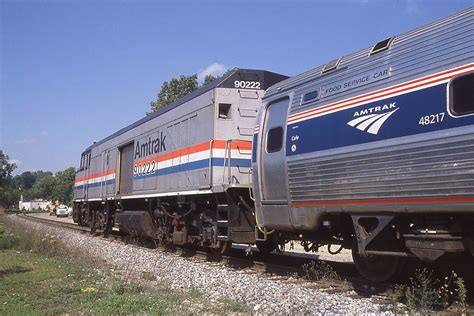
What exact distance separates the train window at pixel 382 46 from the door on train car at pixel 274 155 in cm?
214

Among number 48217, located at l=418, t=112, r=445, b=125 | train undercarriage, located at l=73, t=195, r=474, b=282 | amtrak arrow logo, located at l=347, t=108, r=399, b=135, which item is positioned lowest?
train undercarriage, located at l=73, t=195, r=474, b=282

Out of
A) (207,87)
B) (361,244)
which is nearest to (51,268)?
(207,87)

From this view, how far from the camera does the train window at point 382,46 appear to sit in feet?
22.5

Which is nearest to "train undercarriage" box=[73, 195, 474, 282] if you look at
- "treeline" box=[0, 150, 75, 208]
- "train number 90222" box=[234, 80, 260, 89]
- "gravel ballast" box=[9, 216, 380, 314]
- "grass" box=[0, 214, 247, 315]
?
"gravel ballast" box=[9, 216, 380, 314]

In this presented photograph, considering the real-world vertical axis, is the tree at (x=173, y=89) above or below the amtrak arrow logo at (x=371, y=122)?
above

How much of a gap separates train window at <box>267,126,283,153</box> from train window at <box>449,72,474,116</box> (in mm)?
3516

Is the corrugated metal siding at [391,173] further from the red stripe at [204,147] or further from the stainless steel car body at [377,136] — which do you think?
the red stripe at [204,147]

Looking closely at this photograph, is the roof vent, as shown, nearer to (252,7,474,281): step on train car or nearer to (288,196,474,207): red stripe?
(252,7,474,281): step on train car

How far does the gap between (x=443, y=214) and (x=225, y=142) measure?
647 cm

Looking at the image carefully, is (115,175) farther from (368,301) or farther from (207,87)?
(368,301)

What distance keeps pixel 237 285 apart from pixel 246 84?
18.3 feet

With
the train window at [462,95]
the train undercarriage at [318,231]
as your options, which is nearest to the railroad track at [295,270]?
the train undercarriage at [318,231]

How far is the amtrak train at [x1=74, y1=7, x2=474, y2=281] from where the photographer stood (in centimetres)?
564

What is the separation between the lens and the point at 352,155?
6.89m
